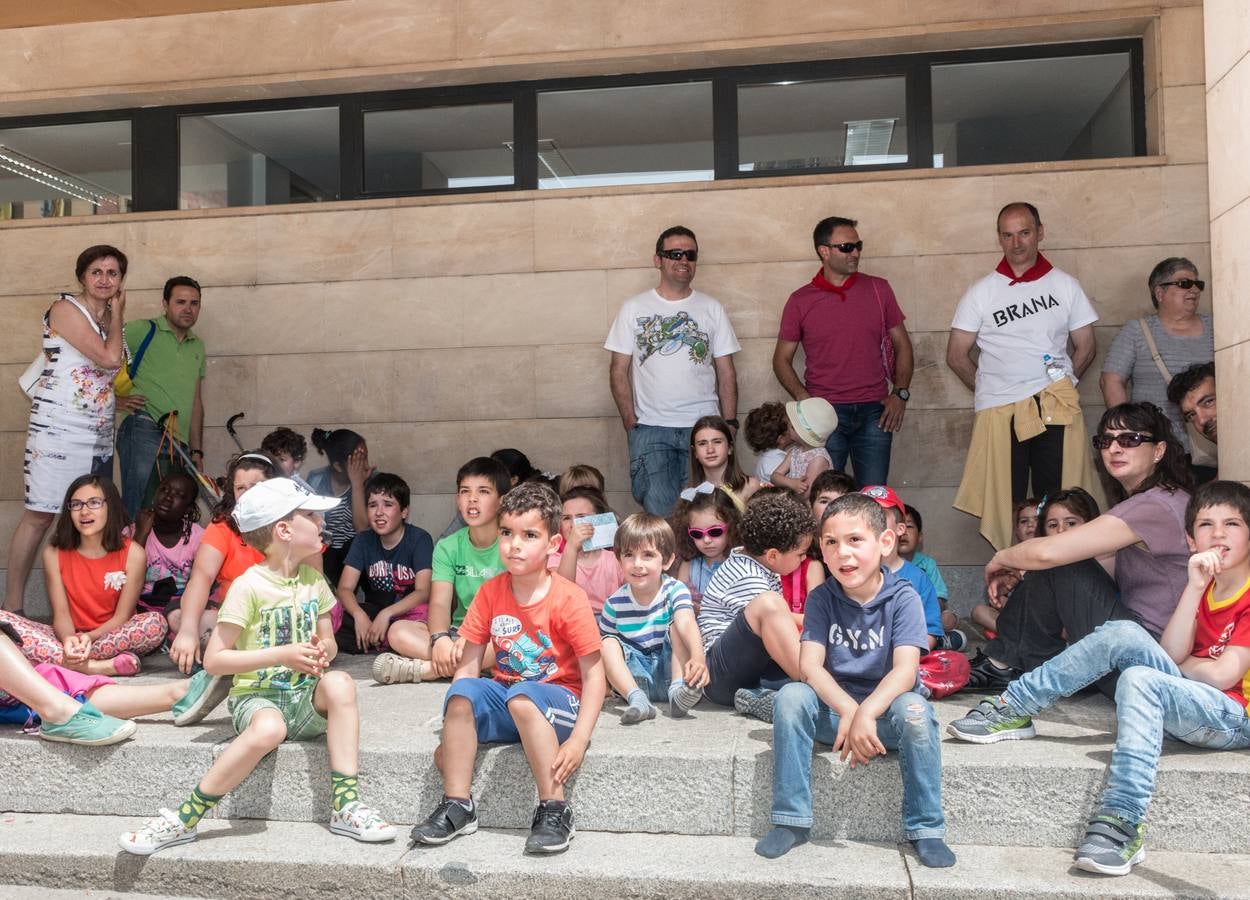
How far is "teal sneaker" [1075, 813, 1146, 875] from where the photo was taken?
3646 millimetres

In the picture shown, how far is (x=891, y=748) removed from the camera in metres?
4.11

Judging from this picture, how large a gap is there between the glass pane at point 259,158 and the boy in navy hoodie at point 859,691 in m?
5.57

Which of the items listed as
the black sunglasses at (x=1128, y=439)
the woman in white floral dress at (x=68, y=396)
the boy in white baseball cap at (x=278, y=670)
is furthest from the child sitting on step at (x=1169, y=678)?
the woman in white floral dress at (x=68, y=396)

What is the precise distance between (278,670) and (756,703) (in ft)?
6.06

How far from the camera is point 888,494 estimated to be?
18.4 feet

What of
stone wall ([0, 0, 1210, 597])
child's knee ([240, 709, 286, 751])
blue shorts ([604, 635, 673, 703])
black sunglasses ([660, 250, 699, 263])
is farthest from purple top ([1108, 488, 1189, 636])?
black sunglasses ([660, 250, 699, 263])

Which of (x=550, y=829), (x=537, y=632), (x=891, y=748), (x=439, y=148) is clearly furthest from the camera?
(x=439, y=148)

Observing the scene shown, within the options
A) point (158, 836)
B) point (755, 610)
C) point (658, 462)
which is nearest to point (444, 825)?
point (158, 836)

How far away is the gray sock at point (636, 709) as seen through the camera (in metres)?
4.62

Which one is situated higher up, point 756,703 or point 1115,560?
point 1115,560

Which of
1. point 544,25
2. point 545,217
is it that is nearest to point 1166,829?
point 545,217

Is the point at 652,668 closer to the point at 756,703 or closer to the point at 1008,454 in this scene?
the point at 756,703

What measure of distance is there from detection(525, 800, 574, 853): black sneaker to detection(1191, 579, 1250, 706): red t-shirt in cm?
231

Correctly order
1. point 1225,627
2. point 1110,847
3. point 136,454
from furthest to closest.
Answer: point 136,454 → point 1225,627 → point 1110,847
